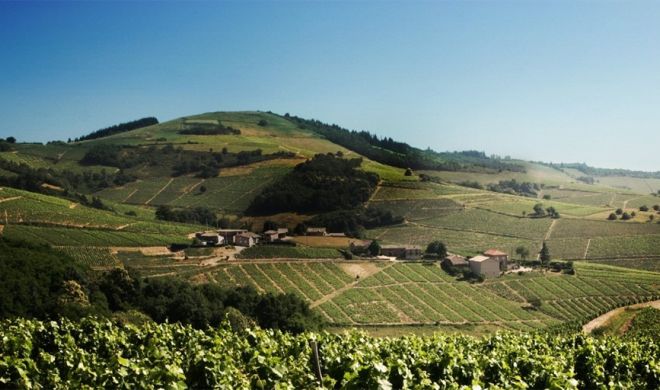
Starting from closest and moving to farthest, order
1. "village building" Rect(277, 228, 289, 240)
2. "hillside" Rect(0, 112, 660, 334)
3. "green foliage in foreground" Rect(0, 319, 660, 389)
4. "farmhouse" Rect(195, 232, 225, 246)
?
1. "green foliage in foreground" Rect(0, 319, 660, 389)
2. "hillside" Rect(0, 112, 660, 334)
3. "farmhouse" Rect(195, 232, 225, 246)
4. "village building" Rect(277, 228, 289, 240)

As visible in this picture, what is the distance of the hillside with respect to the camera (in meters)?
53.8

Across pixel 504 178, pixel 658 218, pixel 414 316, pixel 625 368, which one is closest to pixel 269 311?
pixel 414 316

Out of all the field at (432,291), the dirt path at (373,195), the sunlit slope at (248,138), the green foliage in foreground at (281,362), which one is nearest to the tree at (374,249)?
the field at (432,291)

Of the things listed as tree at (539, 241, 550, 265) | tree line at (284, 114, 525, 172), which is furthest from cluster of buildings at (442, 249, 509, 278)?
tree line at (284, 114, 525, 172)

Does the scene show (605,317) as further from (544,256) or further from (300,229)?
(300,229)

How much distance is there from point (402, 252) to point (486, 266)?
10.9 metres

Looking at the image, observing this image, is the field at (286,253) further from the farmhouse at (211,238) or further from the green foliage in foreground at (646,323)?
the green foliage in foreground at (646,323)

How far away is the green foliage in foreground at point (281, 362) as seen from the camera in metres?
10.3

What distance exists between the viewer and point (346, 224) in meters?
83.5

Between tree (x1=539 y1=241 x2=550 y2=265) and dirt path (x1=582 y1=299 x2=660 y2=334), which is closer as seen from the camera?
dirt path (x1=582 y1=299 x2=660 y2=334)

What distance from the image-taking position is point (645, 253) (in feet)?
226

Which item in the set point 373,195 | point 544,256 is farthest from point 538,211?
point 373,195

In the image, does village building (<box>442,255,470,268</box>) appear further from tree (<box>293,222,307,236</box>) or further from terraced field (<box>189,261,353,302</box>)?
tree (<box>293,222,307,236</box>)

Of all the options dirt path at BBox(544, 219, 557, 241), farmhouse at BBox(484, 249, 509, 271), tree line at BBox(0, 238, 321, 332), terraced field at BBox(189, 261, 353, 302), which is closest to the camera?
tree line at BBox(0, 238, 321, 332)
